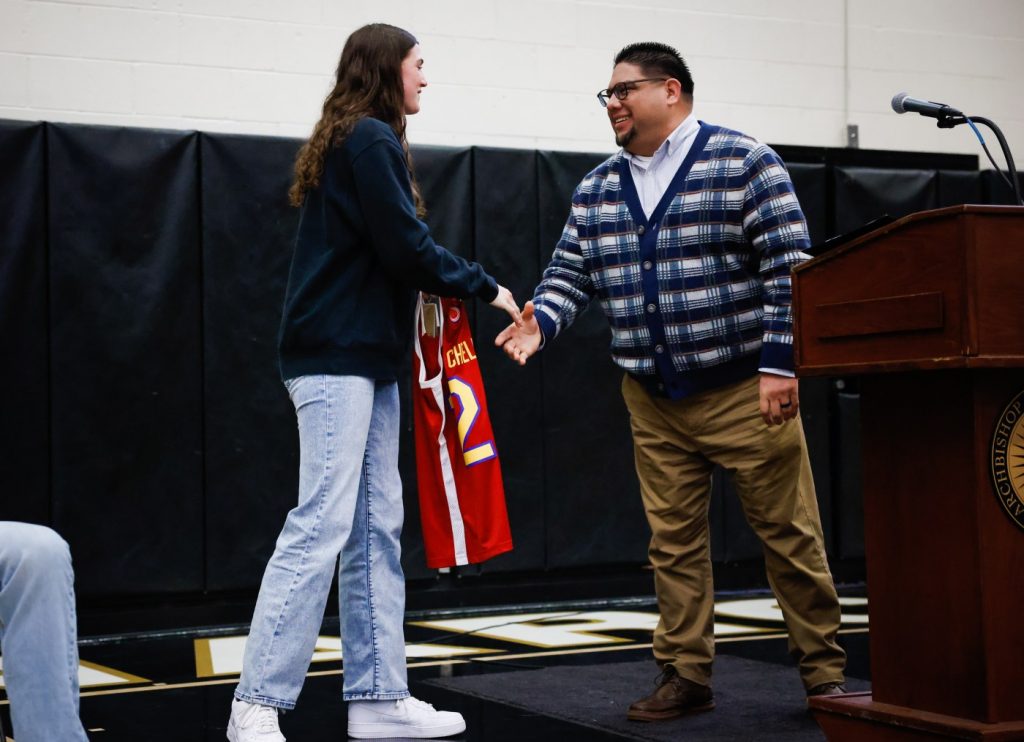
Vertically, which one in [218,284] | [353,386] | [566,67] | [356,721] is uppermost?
[566,67]

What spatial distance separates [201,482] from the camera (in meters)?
5.67

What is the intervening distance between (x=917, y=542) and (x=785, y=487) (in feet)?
2.93

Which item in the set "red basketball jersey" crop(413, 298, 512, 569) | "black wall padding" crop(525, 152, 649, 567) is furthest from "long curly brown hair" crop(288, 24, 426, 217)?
"black wall padding" crop(525, 152, 649, 567)

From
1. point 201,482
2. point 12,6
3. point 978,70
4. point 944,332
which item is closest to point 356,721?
point 944,332

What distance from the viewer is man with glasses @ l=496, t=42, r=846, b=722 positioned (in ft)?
11.3

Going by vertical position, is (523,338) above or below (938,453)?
above

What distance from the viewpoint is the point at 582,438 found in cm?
633

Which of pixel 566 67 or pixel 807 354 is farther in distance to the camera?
pixel 566 67

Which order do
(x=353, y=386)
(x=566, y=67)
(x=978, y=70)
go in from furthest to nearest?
(x=978, y=70)
(x=566, y=67)
(x=353, y=386)

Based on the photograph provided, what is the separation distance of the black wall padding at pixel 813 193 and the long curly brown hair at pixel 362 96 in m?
3.89

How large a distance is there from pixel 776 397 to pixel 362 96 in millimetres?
1219

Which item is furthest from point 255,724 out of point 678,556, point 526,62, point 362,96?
point 526,62

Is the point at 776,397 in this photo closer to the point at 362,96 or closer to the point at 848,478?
the point at 362,96

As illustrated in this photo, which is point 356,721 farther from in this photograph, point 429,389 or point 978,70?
point 978,70
